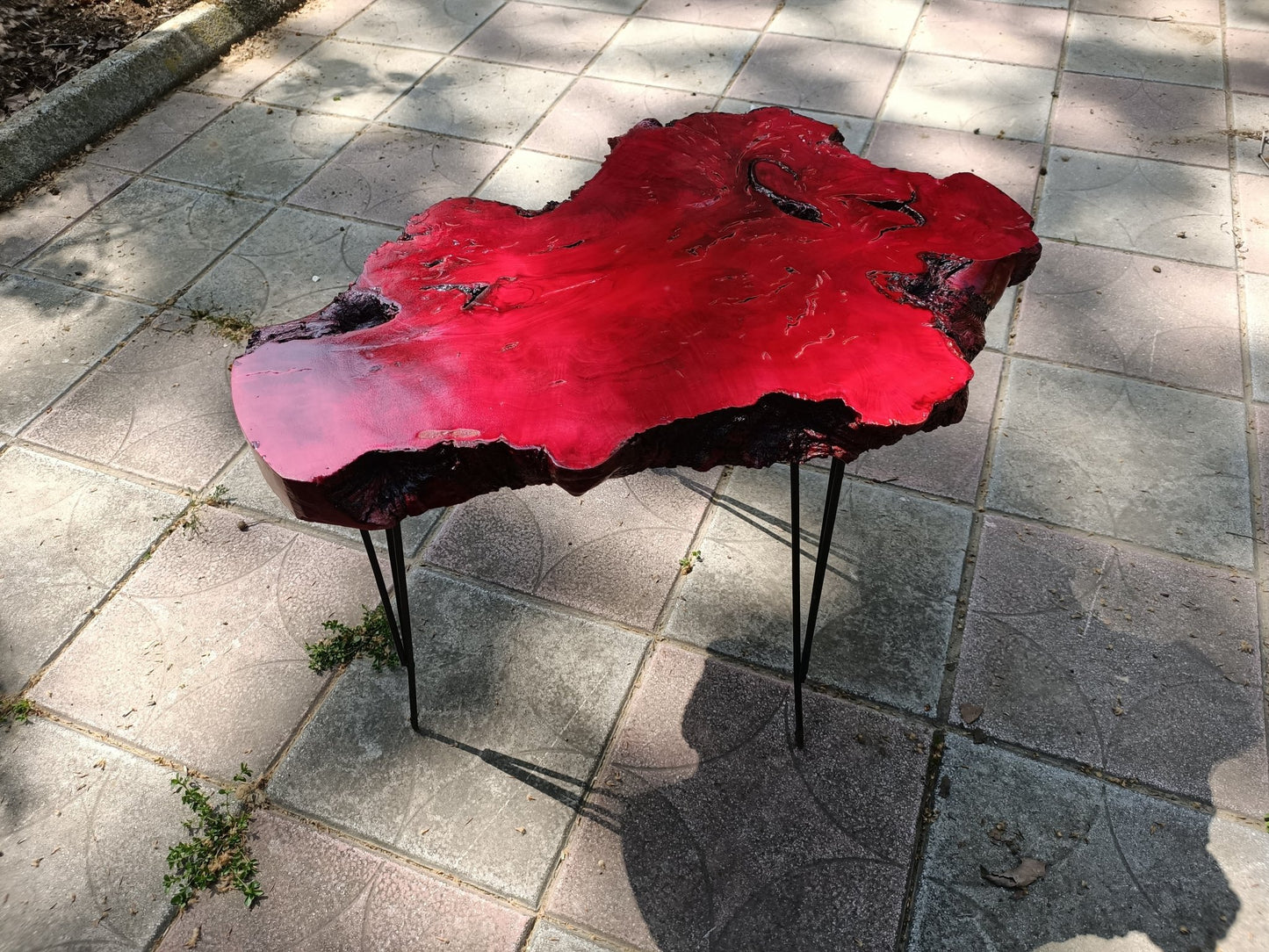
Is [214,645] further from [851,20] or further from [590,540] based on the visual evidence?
[851,20]

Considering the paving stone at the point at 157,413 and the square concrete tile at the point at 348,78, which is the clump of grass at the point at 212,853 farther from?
the square concrete tile at the point at 348,78

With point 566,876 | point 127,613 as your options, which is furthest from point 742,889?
point 127,613

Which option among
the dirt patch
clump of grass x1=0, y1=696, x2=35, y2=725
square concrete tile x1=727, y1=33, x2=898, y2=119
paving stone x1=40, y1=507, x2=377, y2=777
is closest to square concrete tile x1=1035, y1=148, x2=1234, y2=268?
square concrete tile x1=727, y1=33, x2=898, y2=119

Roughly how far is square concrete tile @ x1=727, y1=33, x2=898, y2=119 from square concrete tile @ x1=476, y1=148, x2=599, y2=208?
96 cm

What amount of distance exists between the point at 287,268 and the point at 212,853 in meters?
2.23

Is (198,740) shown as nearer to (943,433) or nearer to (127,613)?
(127,613)

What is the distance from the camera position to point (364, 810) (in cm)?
208

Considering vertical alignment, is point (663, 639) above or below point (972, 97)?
below

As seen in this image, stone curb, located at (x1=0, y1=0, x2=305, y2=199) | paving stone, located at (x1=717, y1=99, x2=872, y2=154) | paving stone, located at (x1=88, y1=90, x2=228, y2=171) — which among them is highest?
stone curb, located at (x1=0, y1=0, x2=305, y2=199)

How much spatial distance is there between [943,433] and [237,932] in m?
2.24

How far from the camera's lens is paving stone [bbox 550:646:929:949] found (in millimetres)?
1899

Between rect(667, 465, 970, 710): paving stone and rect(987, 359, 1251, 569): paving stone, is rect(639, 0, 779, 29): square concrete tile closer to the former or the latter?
rect(987, 359, 1251, 569): paving stone

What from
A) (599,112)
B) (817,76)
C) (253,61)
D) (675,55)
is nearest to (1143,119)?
(817,76)

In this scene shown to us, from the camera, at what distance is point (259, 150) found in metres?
4.18
